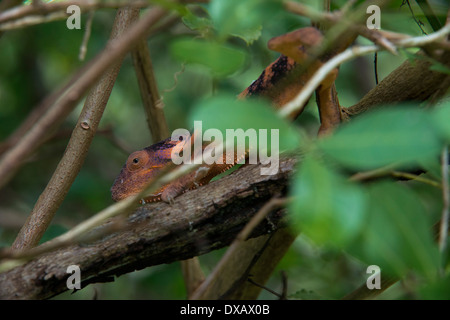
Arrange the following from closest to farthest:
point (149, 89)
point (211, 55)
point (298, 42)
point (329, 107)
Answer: point (211, 55)
point (298, 42)
point (329, 107)
point (149, 89)

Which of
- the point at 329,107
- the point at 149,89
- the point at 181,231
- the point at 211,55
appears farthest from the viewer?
the point at 149,89

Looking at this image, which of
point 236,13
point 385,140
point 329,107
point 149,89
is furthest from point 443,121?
point 149,89

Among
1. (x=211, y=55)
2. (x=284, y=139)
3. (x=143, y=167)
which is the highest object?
(x=143, y=167)

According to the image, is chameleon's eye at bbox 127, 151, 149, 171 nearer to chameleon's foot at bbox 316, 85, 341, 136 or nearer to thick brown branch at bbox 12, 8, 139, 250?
thick brown branch at bbox 12, 8, 139, 250

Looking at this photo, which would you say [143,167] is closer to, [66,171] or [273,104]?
[66,171]

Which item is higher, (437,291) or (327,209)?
(327,209)

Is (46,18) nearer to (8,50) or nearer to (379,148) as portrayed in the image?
(379,148)
